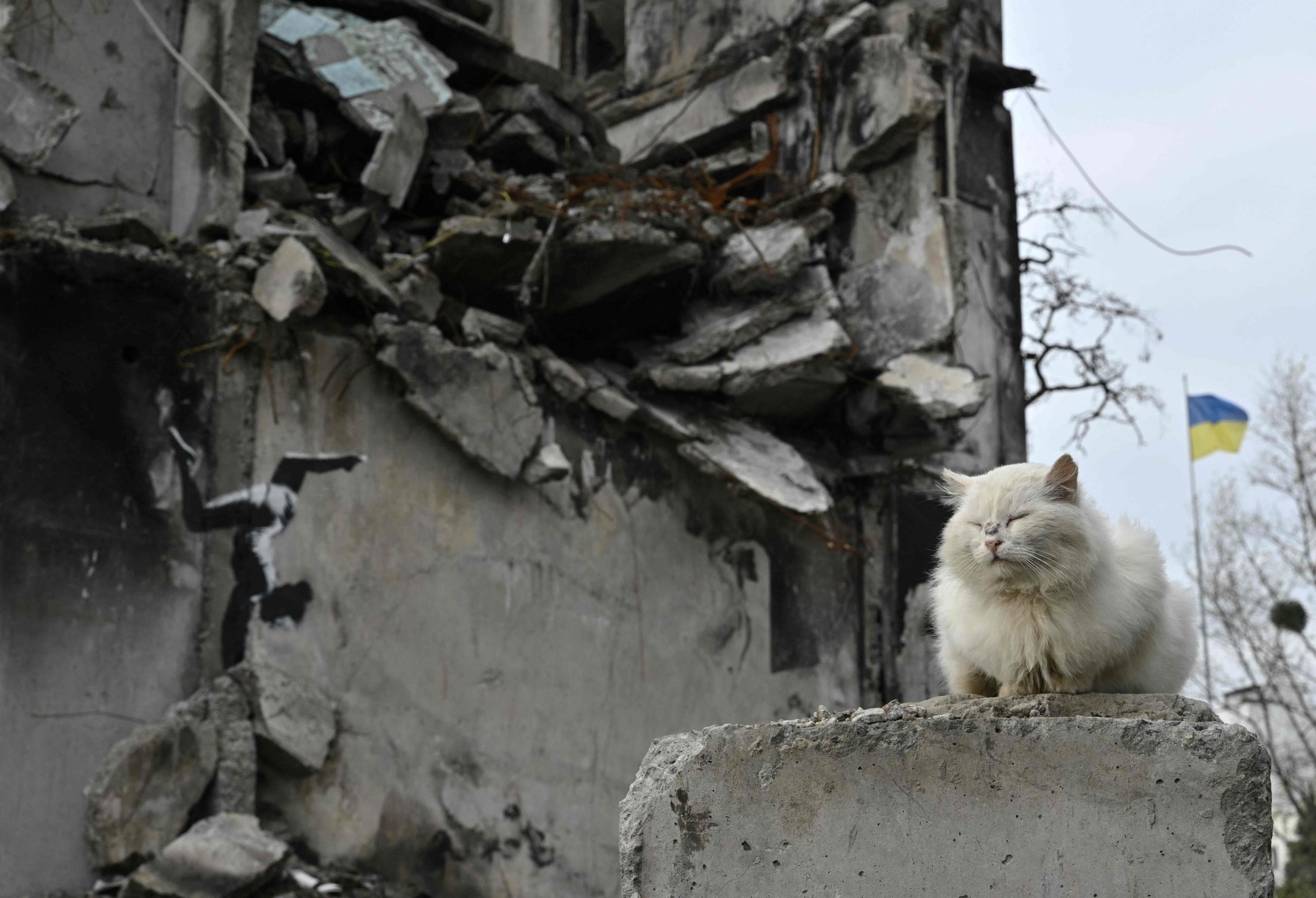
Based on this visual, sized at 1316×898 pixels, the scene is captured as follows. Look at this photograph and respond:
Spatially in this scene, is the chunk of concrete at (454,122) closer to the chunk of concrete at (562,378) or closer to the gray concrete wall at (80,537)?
the chunk of concrete at (562,378)

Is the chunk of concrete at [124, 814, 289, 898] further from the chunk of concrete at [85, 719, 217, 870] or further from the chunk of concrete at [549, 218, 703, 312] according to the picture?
the chunk of concrete at [549, 218, 703, 312]

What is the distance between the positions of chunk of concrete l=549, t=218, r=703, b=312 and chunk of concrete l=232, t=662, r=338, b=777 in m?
2.85

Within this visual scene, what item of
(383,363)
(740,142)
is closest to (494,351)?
(383,363)

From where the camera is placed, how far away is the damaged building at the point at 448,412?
20.1ft

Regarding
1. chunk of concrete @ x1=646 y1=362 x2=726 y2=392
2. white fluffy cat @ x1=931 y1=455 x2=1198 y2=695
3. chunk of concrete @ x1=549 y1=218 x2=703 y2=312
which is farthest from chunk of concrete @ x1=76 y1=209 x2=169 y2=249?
white fluffy cat @ x1=931 y1=455 x2=1198 y2=695

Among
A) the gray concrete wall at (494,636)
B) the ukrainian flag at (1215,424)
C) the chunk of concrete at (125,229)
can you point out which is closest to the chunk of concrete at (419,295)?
the gray concrete wall at (494,636)

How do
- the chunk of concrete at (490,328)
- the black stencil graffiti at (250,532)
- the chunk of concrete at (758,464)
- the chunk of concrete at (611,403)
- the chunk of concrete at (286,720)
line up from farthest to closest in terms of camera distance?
the chunk of concrete at (758,464), the chunk of concrete at (611,403), the chunk of concrete at (490,328), the black stencil graffiti at (250,532), the chunk of concrete at (286,720)

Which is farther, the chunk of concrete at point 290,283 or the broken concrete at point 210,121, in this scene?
the broken concrete at point 210,121

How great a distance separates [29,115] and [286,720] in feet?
10.1

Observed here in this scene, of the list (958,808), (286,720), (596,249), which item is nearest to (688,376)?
(596,249)

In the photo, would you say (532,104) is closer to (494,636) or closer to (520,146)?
(520,146)

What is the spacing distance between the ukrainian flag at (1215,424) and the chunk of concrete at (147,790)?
13.1 m

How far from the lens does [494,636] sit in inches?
290

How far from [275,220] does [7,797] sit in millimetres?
3008
